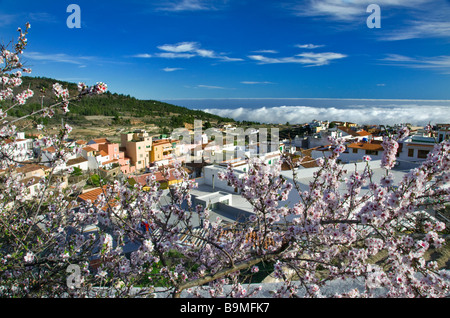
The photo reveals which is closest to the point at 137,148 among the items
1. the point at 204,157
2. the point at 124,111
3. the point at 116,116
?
the point at 204,157

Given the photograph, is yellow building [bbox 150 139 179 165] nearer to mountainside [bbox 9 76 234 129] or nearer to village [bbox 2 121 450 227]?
village [bbox 2 121 450 227]

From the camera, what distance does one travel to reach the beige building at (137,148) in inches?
1361

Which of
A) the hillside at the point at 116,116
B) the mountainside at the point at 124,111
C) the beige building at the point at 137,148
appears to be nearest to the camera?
the beige building at the point at 137,148

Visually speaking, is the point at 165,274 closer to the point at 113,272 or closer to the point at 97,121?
the point at 113,272

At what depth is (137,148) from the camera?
34531 millimetres

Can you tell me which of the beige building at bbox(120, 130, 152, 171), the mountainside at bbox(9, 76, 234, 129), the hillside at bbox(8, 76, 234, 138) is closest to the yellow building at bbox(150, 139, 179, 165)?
the beige building at bbox(120, 130, 152, 171)

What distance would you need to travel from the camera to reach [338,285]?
3.81 metres

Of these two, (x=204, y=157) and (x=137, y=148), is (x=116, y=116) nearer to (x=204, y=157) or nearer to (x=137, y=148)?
(x=137, y=148)

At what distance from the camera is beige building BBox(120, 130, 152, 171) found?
34562 mm

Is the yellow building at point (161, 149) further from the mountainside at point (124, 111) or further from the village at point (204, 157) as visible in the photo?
the mountainside at point (124, 111)

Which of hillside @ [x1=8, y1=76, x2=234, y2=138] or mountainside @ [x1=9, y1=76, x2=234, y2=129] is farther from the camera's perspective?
mountainside @ [x1=9, y1=76, x2=234, y2=129]

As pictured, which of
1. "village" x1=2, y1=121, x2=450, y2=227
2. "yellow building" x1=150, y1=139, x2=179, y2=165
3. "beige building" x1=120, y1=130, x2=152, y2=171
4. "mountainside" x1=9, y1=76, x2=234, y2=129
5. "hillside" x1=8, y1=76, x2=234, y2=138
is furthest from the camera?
"mountainside" x1=9, y1=76, x2=234, y2=129

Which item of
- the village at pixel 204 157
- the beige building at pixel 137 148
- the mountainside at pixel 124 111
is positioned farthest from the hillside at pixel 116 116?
the village at pixel 204 157

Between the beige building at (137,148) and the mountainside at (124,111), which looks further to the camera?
the mountainside at (124,111)
